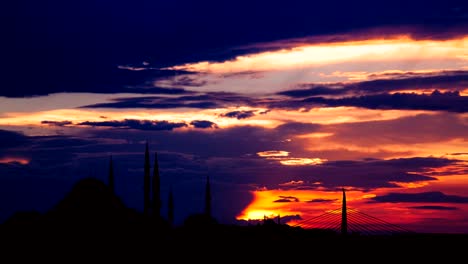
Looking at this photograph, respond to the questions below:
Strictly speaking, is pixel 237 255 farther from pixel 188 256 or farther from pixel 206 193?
pixel 206 193

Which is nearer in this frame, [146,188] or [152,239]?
[152,239]

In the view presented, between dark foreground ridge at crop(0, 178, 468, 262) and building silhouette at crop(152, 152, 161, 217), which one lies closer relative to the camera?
dark foreground ridge at crop(0, 178, 468, 262)

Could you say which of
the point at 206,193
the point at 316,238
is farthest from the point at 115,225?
the point at 206,193

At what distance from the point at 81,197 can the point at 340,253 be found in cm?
4463

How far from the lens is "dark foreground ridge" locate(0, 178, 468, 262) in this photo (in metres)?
121

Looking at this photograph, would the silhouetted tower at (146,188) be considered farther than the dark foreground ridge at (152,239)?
Yes

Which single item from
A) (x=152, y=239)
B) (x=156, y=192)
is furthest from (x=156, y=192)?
(x=152, y=239)

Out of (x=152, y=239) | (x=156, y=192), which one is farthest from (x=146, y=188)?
(x=152, y=239)

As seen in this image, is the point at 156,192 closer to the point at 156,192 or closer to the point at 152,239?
the point at 156,192

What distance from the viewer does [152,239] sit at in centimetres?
12650

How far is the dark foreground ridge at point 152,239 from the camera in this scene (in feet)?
397

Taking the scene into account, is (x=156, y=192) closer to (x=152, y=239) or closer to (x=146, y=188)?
(x=146, y=188)

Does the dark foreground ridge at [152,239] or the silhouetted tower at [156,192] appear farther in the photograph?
the silhouetted tower at [156,192]

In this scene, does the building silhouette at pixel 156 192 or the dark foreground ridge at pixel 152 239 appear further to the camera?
the building silhouette at pixel 156 192
